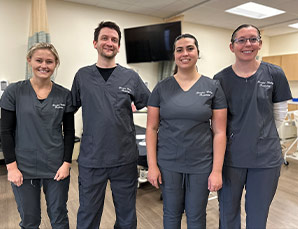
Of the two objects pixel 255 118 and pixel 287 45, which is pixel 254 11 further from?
pixel 255 118

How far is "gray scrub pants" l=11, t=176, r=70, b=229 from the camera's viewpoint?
51.5 inches

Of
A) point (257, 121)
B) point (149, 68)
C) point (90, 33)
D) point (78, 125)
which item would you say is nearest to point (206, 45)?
point (149, 68)

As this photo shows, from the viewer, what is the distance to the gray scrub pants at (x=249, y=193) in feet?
4.26

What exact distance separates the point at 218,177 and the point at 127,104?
0.65 metres

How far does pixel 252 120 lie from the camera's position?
1.27m

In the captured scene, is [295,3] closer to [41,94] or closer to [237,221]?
[237,221]

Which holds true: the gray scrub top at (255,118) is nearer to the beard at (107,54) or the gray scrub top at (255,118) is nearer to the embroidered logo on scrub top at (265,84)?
the embroidered logo on scrub top at (265,84)

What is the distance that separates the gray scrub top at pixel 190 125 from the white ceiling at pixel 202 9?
3.09 metres

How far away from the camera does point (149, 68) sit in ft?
15.9

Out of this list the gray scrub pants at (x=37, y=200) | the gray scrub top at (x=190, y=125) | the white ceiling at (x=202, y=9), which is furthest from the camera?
the white ceiling at (x=202, y=9)

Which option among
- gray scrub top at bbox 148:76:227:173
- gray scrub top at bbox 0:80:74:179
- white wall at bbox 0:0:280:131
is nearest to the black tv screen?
white wall at bbox 0:0:280:131

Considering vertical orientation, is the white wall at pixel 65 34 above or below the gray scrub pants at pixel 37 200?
above

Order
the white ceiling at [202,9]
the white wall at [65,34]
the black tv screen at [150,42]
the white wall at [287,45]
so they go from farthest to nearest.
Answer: the white wall at [287,45] → the black tv screen at [150,42] → the white ceiling at [202,9] → the white wall at [65,34]

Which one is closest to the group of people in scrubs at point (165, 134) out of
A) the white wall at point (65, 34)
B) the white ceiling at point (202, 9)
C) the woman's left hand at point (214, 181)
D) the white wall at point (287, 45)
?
the woman's left hand at point (214, 181)
